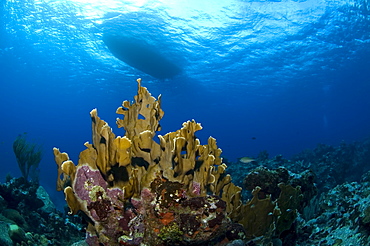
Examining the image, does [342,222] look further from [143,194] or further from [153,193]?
[143,194]

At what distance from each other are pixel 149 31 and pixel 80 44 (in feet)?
28.3

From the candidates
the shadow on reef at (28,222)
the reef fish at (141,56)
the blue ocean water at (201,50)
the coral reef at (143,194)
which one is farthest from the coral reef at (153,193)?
the reef fish at (141,56)

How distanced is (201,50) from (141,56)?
7.15 metres

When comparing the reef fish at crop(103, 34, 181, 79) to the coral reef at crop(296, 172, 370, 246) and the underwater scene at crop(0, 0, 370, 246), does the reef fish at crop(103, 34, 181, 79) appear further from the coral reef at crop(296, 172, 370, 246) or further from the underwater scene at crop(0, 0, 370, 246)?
the coral reef at crop(296, 172, 370, 246)

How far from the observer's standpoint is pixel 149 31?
74.6 feet

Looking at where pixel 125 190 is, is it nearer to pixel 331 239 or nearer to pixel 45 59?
pixel 331 239

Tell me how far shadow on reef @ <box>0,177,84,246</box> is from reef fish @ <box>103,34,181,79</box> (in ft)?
63.3

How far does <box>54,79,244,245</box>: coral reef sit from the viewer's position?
2.60 metres

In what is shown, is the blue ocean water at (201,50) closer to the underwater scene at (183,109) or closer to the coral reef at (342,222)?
the underwater scene at (183,109)

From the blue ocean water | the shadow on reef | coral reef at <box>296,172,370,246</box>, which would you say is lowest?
coral reef at <box>296,172,370,246</box>

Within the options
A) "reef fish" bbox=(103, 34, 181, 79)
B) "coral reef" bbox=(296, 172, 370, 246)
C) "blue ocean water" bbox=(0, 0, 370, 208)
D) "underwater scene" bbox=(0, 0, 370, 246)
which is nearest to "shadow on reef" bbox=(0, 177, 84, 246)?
"underwater scene" bbox=(0, 0, 370, 246)

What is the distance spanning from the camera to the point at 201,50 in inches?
1010

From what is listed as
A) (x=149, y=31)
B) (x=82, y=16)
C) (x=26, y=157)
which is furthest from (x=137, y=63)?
(x=26, y=157)

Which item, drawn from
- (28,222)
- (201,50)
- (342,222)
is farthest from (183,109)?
(342,222)
